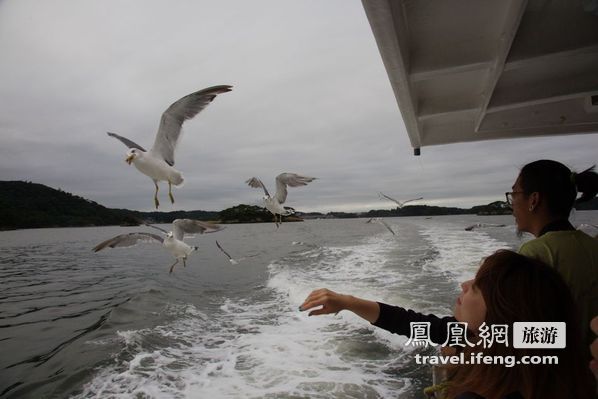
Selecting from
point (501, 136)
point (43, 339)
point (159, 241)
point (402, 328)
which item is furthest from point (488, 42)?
point (43, 339)

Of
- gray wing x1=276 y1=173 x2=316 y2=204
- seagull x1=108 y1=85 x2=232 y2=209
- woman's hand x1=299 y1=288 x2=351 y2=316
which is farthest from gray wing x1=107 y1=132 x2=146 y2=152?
gray wing x1=276 y1=173 x2=316 y2=204

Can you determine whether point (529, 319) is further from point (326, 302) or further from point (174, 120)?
point (174, 120)

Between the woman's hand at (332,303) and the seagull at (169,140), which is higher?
the seagull at (169,140)

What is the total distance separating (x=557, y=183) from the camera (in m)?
1.75

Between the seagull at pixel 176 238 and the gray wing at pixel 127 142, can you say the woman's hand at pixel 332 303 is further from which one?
the seagull at pixel 176 238

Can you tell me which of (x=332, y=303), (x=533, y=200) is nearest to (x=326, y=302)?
(x=332, y=303)

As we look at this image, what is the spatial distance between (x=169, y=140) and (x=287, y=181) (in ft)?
7.14

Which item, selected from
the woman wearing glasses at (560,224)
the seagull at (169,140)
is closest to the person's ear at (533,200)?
the woman wearing glasses at (560,224)

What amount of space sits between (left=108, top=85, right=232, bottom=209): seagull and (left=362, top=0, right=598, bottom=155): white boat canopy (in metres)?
1.28

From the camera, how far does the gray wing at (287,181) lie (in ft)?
15.0

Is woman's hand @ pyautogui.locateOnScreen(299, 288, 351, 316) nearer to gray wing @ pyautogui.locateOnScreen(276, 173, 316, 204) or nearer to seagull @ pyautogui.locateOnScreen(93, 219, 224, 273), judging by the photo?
gray wing @ pyautogui.locateOnScreen(276, 173, 316, 204)

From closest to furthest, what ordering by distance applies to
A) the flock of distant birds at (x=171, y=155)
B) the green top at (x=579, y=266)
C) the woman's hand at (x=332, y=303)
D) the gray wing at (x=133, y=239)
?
1. the woman's hand at (x=332, y=303)
2. the green top at (x=579, y=266)
3. the flock of distant birds at (x=171, y=155)
4. the gray wing at (x=133, y=239)

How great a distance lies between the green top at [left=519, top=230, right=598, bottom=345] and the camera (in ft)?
4.84

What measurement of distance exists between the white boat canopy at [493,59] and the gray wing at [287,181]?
54.6 inches
